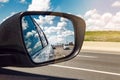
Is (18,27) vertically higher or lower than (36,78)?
higher

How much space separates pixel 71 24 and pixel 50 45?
504mm

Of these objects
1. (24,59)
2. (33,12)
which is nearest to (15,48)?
(24,59)

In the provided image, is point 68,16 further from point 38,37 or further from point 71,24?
point 38,37

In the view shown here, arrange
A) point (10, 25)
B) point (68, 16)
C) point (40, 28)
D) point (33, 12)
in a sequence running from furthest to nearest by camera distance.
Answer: point (68, 16), point (40, 28), point (33, 12), point (10, 25)

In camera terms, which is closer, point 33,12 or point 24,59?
point 24,59

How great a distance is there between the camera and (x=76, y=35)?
348 cm

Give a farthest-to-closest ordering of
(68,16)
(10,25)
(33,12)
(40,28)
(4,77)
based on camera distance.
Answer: (4,77), (68,16), (40,28), (33,12), (10,25)

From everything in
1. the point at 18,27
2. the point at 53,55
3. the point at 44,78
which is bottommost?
the point at 44,78

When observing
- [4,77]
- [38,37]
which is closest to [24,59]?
[38,37]

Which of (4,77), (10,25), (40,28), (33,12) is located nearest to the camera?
(10,25)

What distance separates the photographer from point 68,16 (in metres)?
3.40

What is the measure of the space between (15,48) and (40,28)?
91 centimetres

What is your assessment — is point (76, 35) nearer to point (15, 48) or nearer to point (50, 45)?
point (50, 45)

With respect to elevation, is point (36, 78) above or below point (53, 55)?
below
